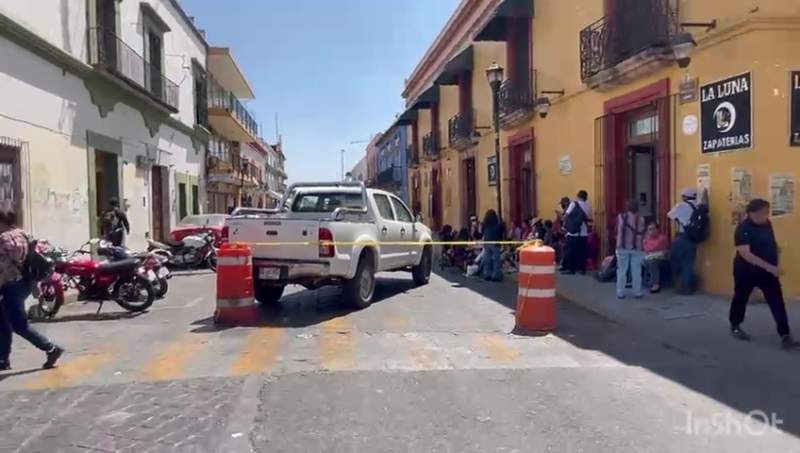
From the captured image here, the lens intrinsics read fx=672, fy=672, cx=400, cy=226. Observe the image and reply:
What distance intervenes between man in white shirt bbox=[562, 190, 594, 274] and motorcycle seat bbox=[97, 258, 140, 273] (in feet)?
26.8

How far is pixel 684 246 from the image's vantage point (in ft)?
34.4

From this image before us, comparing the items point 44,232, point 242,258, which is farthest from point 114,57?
point 242,258

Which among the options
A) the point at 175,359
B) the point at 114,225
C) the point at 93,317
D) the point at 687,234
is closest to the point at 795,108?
the point at 687,234

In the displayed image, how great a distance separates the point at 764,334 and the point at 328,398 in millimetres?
5396

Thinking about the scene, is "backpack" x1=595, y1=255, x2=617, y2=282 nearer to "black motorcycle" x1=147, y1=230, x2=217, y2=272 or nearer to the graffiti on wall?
"black motorcycle" x1=147, y1=230, x2=217, y2=272

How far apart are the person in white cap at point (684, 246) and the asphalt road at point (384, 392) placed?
215 cm

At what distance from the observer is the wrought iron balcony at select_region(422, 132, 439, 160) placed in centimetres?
3059

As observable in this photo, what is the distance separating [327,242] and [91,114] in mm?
8604

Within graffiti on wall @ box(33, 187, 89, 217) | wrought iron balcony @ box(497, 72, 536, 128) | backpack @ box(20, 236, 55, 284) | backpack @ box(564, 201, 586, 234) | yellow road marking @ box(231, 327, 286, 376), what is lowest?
yellow road marking @ box(231, 327, 286, 376)

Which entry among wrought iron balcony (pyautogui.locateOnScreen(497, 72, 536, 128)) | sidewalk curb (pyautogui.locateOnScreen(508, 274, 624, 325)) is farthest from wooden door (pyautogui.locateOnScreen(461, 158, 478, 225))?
sidewalk curb (pyautogui.locateOnScreen(508, 274, 624, 325))

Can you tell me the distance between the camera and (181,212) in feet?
80.4

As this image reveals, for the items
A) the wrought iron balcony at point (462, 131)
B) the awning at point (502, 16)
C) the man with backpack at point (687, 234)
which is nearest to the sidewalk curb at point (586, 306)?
the man with backpack at point (687, 234)

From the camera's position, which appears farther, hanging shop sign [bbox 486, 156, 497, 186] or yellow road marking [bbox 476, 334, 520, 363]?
hanging shop sign [bbox 486, 156, 497, 186]

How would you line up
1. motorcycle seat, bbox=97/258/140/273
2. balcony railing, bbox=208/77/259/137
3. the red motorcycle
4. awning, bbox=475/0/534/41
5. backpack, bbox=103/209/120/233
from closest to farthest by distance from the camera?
the red motorcycle, motorcycle seat, bbox=97/258/140/273, backpack, bbox=103/209/120/233, awning, bbox=475/0/534/41, balcony railing, bbox=208/77/259/137
